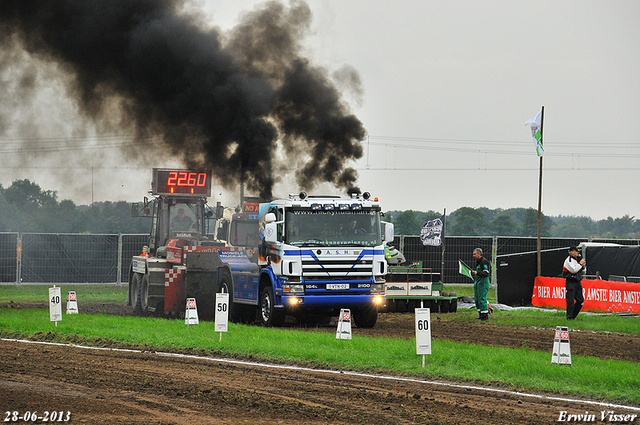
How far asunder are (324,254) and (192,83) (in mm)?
10756

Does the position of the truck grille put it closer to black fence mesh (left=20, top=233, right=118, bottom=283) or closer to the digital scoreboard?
the digital scoreboard

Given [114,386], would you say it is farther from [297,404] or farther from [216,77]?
[216,77]

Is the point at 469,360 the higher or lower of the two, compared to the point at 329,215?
lower

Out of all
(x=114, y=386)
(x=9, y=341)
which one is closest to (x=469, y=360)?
(x=114, y=386)

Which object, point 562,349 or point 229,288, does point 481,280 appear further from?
point 562,349

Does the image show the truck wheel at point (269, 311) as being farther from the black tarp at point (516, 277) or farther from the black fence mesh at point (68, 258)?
the black fence mesh at point (68, 258)

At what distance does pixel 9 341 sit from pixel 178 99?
40.6 feet

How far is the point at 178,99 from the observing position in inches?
1056

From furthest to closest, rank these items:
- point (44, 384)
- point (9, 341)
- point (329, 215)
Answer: point (329, 215)
point (9, 341)
point (44, 384)

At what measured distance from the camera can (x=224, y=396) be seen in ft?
32.6

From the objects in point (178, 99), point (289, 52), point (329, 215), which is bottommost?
point (329, 215)

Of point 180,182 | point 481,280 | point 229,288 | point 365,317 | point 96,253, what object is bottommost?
point 365,317

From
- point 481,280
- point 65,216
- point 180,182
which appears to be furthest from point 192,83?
point 65,216

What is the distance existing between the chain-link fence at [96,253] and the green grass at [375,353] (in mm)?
17753
